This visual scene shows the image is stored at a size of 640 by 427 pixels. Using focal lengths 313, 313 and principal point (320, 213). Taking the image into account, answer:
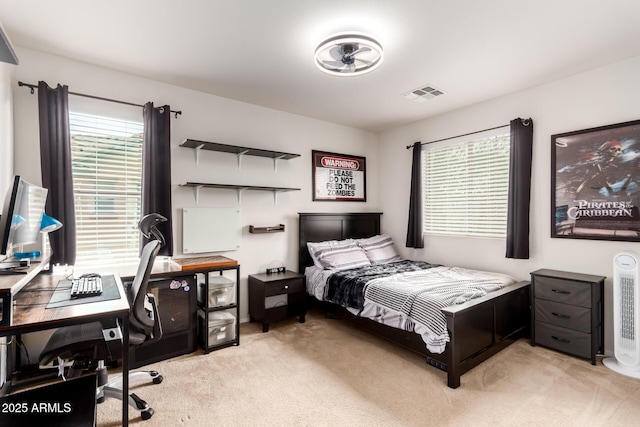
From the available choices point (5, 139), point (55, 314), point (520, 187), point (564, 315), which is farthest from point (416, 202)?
point (5, 139)

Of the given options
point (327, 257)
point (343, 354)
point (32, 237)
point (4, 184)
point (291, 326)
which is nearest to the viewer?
point (32, 237)

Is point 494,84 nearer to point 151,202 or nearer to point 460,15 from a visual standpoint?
point 460,15

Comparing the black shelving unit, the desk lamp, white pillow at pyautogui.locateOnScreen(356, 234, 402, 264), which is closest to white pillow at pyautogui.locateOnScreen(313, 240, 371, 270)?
white pillow at pyautogui.locateOnScreen(356, 234, 402, 264)

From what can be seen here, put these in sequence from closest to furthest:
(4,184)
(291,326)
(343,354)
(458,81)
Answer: (4,184)
(343,354)
(458,81)
(291,326)

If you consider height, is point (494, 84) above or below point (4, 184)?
above

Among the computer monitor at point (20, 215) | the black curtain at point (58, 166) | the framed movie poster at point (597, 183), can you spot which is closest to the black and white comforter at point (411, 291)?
the framed movie poster at point (597, 183)

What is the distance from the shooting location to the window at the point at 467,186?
3562 millimetres

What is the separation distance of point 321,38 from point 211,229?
2158 mm

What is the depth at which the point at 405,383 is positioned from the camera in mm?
2344

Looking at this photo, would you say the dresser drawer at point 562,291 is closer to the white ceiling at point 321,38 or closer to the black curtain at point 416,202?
the black curtain at point 416,202

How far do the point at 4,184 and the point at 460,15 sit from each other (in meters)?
3.42

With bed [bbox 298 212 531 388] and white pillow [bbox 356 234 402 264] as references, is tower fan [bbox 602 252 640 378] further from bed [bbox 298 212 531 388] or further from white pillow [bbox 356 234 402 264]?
white pillow [bbox 356 234 402 264]

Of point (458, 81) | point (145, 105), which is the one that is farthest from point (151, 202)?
point (458, 81)

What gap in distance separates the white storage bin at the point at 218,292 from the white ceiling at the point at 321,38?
1.97 metres
